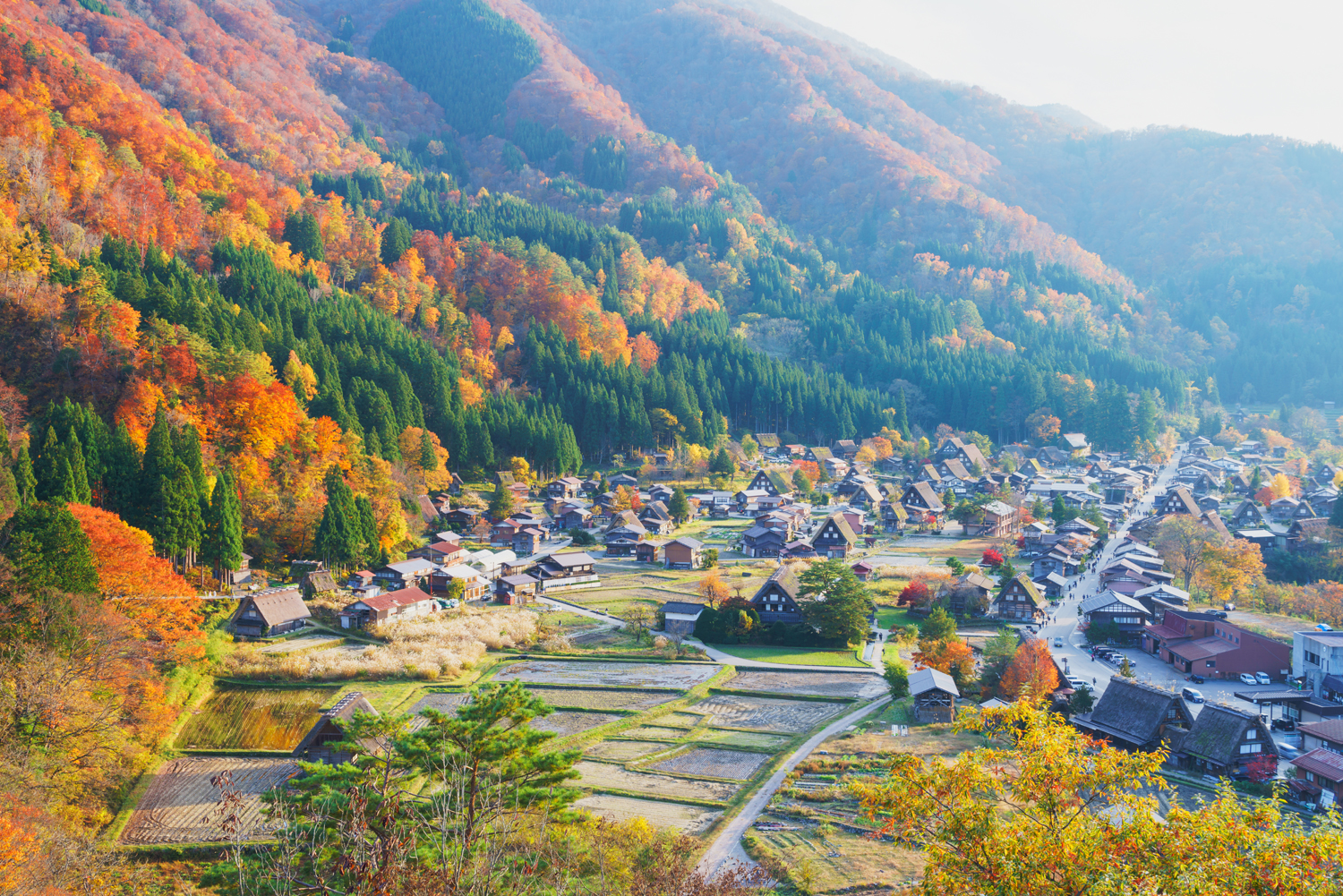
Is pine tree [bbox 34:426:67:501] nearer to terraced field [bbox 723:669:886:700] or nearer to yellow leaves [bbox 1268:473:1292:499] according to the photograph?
terraced field [bbox 723:669:886:700]

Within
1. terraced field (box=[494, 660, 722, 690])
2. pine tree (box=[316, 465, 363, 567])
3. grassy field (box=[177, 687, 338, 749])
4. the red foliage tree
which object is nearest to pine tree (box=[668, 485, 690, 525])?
the red foliage tree

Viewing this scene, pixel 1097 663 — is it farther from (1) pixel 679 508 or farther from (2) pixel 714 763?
(1) pixel 679 508

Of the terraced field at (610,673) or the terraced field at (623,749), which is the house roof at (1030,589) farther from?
the terraced field at (623,749)

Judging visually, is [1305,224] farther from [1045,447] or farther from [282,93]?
[282,93]

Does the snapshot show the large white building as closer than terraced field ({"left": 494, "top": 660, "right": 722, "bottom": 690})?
Yes

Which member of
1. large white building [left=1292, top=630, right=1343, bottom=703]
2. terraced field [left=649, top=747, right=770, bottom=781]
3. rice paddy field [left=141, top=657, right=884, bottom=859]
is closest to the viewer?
rice paddy field [left=141, top=657, right=884, bottom=859]

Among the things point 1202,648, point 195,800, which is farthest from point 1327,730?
point 195,800
